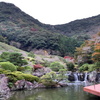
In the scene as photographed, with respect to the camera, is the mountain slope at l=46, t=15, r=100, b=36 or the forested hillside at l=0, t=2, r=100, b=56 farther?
the mountain slope at l=46, t=15, r=100, b=36


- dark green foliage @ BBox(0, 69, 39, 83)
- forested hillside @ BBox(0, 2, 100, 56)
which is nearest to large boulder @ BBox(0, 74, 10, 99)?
dark green foliage @ BBox(0, 69, 39, 83)

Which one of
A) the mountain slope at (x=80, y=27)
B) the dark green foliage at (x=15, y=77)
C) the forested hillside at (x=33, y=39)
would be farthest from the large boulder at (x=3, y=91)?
the mountain slope at (x=80, y=27)

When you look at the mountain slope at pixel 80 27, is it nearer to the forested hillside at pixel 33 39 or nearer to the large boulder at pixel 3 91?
the forested hillside at pixel 33 39

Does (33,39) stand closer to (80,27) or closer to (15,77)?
(15,77)

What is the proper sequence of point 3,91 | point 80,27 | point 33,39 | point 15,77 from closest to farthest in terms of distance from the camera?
1. point 3,91
2. point 15,77
3. point 33,39
4. point 80,27

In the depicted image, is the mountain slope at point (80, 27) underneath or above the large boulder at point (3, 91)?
above

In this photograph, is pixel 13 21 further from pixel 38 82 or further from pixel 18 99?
pixel 18 99

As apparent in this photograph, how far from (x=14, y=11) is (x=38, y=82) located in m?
79.3

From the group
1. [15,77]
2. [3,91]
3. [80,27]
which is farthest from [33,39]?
[3,91]

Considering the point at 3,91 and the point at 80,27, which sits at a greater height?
the point at 80,27

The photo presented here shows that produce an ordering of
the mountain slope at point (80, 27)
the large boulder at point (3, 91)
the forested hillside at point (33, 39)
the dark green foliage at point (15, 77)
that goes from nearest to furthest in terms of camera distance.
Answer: the large boulder at point (3, 91) → the dark green foliage at point (15, 77) → the forested hillside at point (33, 39) → the mountain slope at point (80, 27)

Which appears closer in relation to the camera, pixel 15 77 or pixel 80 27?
pixel 15 77

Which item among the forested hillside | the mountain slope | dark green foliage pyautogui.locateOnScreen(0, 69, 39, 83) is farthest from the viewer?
the mountain slope

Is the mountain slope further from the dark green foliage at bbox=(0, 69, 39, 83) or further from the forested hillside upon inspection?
the dark green foliage at bbox=(0, 69, 39, 83)
